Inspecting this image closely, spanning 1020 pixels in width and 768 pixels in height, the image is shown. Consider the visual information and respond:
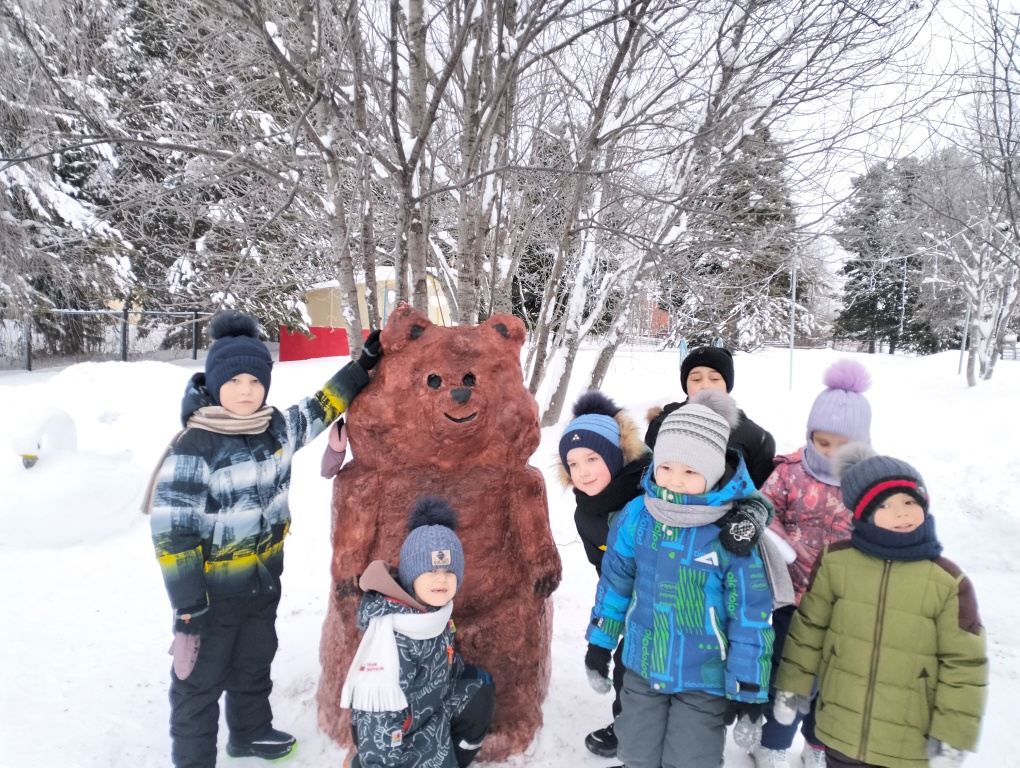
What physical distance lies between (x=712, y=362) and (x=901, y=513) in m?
1.21

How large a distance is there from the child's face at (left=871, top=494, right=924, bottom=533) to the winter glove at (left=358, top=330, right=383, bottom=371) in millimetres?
1897

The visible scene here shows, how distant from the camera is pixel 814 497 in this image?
2416 millimetres

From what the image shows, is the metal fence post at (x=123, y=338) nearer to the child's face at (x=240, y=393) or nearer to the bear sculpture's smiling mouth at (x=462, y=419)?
the child's face at (x=240, y=393)

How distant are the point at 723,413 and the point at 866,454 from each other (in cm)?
47

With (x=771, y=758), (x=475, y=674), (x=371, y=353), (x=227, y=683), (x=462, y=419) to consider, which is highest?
(x=371, y=353)

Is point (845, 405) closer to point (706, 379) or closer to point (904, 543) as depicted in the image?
point (706, 379)

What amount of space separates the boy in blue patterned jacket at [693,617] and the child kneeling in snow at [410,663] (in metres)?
0.62

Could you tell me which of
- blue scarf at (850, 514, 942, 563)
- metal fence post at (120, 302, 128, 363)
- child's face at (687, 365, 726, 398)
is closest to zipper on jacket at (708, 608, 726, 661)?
blue scarf at (850, 514, 942, 563)

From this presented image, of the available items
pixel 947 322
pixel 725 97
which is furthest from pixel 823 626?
pixel 947 322

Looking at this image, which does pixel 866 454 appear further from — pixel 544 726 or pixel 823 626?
pixel 544 726

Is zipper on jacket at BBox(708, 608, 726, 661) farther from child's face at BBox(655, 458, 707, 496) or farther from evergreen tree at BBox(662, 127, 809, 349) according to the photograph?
evergreen tree at BBox(662, 127, 809, 349)

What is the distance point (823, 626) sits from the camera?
76.0 inches

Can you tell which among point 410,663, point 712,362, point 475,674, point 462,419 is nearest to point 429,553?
point 410,663

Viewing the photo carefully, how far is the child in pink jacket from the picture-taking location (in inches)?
91.7
